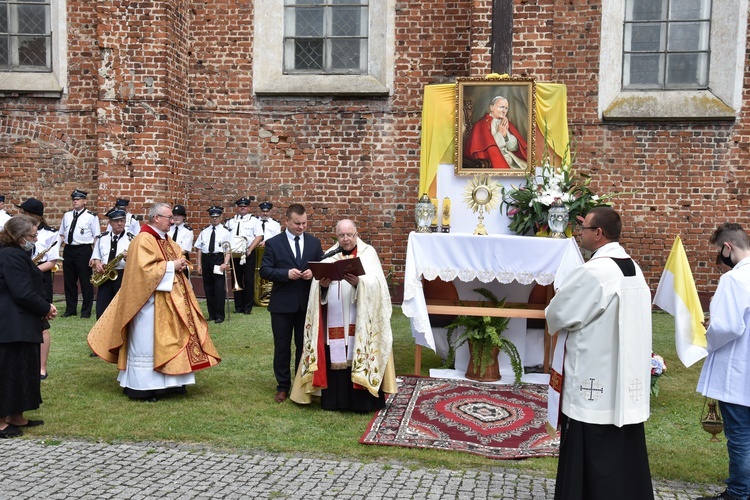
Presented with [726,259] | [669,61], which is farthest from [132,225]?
[726,259]

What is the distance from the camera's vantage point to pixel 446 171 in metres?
9.80

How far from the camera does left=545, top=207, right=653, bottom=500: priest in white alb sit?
4.40 meters

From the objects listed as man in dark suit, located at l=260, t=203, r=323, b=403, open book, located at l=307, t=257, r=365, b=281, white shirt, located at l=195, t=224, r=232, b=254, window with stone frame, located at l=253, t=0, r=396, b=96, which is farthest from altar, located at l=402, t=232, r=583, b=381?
window with stone frame, located at l=253, t=0, r=396, b=96

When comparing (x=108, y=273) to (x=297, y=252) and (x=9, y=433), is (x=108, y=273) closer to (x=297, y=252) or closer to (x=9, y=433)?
(x=297, y=252)

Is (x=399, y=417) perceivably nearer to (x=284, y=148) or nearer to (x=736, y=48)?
(x=284, y=148)

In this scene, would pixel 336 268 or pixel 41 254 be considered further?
pixel 41 254

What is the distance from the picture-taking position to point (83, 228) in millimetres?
12258

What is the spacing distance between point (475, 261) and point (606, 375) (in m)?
3.95

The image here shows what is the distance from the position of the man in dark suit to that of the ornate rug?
1.11 m

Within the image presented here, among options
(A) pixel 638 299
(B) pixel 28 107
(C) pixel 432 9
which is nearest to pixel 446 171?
(C) pixel 432 9

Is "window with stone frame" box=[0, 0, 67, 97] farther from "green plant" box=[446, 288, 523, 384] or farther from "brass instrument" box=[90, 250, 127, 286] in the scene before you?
"green plant" box=[446, 288, 523, 384]

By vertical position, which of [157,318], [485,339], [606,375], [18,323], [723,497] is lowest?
[723,497]

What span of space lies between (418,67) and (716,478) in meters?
9.33

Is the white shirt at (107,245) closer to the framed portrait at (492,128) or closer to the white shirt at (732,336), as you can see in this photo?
the framed portrait at (492,128)
